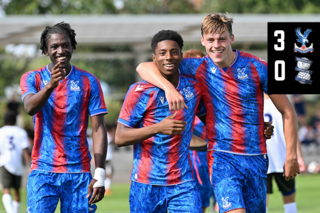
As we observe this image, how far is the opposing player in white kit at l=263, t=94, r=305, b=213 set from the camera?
8.68 meters

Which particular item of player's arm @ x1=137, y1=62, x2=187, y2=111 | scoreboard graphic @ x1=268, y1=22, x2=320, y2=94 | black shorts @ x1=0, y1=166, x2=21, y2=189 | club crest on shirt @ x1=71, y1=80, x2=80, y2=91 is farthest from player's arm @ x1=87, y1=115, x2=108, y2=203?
black shorts @ x1=0, y1=166, x2=21, y2=189

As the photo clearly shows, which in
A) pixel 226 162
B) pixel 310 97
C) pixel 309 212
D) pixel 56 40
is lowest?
pixel 309 212

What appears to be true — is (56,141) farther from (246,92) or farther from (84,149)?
(246,92)

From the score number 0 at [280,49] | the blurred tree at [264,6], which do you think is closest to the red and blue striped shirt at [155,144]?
the score number 0 at [280,49]

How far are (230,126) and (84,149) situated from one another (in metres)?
1.46

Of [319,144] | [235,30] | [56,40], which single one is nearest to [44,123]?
[56,40]

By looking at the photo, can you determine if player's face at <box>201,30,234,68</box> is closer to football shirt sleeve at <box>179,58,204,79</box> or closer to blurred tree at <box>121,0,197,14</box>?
football shirt sleeve at <box>179,58,204,79</box>

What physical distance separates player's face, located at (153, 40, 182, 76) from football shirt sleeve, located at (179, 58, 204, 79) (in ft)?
0.86

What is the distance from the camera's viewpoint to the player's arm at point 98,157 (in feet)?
16.6

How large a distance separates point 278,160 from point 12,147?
18.0 feet

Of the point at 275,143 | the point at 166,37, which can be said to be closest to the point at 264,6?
the point at 275,143

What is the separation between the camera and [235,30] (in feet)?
77.7

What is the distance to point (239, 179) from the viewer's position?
5.45m

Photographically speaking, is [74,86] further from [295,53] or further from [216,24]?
[295,53]
